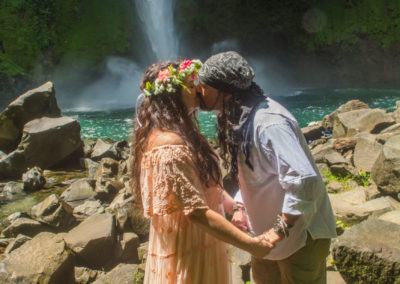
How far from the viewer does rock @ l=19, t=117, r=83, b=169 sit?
27.8 ft

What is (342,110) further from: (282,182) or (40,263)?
(282,182)

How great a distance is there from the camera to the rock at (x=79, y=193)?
20.8ft

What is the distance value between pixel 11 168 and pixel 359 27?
22774 mm

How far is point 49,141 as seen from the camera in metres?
8.67

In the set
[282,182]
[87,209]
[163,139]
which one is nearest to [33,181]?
[87,209]

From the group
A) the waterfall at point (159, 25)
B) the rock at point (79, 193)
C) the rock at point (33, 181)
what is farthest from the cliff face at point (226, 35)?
the rock at point (79, 193)

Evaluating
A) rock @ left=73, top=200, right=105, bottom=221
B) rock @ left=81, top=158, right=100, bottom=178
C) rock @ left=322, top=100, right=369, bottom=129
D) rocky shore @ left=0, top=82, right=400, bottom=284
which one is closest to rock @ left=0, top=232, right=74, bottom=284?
rocky shore @ left=0, top=82, right=400, bottom=284

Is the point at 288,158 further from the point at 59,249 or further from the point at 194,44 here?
the point at 194,44

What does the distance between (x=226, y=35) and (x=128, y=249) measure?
2293 centimetres

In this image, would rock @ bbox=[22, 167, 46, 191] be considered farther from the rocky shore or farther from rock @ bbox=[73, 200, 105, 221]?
rock @ bbox=[73, 200, 105, 221]

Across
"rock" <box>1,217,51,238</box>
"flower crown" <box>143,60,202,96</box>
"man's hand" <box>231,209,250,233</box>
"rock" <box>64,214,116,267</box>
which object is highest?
"flower crown" <box>143,60,202,96</box>

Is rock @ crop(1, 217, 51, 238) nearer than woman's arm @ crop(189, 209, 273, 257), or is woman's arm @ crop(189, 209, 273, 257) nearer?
woman's arm @ crop(189, 209, 273, 257)

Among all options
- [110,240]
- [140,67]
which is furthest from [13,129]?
[140,67]

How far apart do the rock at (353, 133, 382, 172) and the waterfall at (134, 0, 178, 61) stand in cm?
1853
